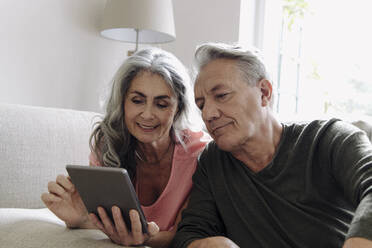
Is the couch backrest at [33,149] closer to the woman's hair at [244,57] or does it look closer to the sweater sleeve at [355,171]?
the woman's hair at [244,57]

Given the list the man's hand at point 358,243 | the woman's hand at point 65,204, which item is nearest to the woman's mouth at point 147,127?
the woman's hand at point 65,204

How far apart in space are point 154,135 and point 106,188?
0.46 meters

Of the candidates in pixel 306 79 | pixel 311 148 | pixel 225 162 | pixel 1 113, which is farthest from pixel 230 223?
pixel 306 79

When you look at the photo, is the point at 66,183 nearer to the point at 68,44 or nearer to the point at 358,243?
the point at 358,243

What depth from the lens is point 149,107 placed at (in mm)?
1451

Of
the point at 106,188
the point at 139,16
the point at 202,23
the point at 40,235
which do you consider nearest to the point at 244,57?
the point at 106,188

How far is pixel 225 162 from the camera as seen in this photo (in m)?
1.41

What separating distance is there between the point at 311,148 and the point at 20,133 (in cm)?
101

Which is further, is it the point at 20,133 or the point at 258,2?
the point at 258,2

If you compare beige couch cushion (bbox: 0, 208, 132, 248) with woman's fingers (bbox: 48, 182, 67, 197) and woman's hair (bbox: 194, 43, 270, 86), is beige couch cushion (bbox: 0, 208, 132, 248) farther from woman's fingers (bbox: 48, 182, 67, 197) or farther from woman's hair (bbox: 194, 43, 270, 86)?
woman's hair (bbox: 194, 43, 270, 86)

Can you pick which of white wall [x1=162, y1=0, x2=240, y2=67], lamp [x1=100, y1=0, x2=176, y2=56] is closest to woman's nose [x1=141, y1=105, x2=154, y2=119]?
lamp [x1=100, y1=0, x2=176, y2=56]

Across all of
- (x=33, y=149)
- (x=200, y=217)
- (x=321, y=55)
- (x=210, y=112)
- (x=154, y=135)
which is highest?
(x=321, y=55)

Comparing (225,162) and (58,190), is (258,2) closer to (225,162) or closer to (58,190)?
(225,162)

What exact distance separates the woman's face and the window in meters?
1.18
